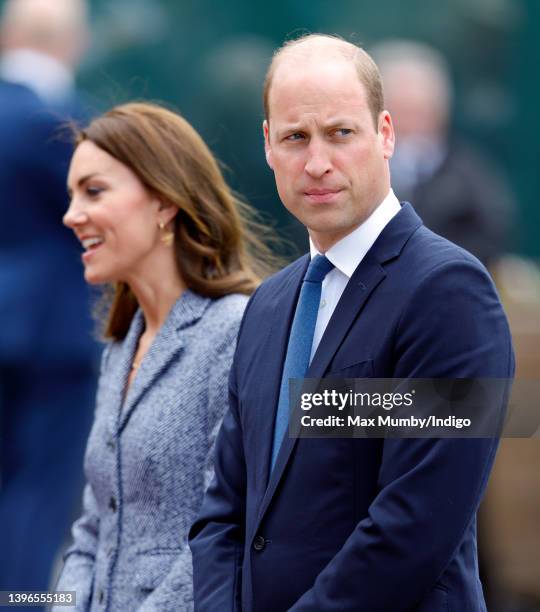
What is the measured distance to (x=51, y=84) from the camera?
19.2ft

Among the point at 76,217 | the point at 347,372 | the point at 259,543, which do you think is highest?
the point at 76,217

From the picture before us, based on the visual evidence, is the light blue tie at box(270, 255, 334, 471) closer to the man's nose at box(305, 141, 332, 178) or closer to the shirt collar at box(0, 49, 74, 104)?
the man's nose at box(305, 141, 332, 178)

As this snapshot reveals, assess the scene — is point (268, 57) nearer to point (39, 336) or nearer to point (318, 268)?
point (39, 336)

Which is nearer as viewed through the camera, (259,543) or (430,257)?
(430,257)

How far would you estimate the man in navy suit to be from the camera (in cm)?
246

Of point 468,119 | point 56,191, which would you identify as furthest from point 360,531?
point 468,119

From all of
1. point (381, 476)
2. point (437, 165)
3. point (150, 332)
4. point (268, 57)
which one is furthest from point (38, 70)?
point (381, 476)

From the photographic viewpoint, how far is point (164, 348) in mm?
3438

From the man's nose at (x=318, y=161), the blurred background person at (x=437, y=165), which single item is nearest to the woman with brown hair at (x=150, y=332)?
the man's nose at (x=318, y=161)

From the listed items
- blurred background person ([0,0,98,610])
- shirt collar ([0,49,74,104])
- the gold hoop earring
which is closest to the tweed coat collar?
the gold hoop earring

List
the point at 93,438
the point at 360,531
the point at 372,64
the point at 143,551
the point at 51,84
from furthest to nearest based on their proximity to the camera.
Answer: the point at 51,84
the point at 93,438
the point at 143,551
the point at 372,64
the point at 360,531

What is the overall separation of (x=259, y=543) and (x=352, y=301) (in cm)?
51

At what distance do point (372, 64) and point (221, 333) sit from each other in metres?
0.93

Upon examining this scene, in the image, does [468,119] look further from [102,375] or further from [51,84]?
[102,375]
